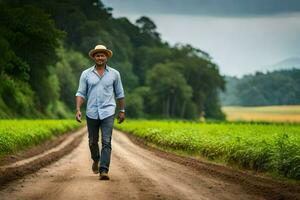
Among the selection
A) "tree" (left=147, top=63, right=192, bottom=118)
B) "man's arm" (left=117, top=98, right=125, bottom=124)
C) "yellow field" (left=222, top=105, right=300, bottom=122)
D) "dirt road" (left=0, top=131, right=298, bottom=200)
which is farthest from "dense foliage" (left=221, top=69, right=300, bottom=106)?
"man's arm" (left=117, top=98, right=125, bottom=124)

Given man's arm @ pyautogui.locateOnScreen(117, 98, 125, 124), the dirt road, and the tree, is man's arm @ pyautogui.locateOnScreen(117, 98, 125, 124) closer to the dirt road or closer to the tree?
the dirt road

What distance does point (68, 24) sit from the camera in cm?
14062

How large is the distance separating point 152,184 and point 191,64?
13137 centimetres

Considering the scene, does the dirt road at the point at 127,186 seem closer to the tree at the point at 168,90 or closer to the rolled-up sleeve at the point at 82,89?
the rolled-up sleeve at the point at 82,89

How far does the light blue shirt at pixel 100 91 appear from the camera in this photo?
38.7 feet

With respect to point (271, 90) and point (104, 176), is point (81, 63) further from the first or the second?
point (104, 176)

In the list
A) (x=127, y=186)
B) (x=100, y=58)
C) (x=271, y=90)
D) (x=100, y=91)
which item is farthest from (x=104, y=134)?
(x=271, y=90)

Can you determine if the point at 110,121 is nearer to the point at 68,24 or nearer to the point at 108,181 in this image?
the point at 108,181

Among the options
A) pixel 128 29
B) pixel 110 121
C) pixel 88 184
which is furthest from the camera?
pixel 128 29

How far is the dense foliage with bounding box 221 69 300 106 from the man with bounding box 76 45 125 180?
86.2 meters

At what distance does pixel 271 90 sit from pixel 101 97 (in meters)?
126

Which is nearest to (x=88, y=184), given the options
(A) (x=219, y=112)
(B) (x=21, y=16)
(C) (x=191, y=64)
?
(B) (x=21, y=16)

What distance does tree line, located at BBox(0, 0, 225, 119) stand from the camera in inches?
2437

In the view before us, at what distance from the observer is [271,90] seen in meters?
135
